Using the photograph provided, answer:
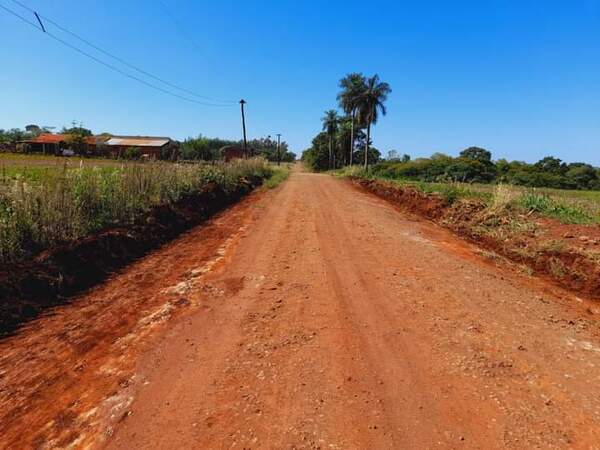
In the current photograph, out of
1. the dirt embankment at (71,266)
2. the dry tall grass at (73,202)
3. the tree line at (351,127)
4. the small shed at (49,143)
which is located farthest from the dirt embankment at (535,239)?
the small shed at (49,143)

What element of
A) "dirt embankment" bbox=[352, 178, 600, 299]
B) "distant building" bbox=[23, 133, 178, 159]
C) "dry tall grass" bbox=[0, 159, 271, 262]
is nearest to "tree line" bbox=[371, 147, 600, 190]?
"dirt embankment" bbox=[352, 178, 600, 299]

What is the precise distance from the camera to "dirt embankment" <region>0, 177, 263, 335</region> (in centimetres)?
383

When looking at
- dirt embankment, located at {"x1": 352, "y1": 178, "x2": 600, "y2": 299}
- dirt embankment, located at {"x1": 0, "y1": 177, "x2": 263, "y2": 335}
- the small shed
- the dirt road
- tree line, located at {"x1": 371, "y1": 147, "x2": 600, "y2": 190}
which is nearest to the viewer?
the dirt road

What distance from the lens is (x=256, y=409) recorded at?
7.97ft

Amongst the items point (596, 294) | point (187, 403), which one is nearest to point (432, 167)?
point (596, 294)

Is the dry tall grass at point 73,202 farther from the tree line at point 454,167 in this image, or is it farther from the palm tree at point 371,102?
the palm tree at point 371,102

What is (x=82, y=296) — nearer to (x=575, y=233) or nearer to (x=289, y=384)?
(x=289, y=384)

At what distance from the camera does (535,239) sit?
7.13 metres

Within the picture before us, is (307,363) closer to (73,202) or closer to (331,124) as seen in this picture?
(73,202)

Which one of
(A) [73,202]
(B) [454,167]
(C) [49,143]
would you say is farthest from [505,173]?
(C) [49,143]

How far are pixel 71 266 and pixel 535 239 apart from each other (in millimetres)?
8682

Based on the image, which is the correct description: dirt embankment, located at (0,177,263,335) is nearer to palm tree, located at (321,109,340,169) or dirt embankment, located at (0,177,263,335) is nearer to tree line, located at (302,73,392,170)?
tree line, located at (302,73,392,170)

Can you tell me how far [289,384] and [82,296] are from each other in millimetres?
3267

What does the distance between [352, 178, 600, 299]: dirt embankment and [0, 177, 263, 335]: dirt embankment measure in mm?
7122
